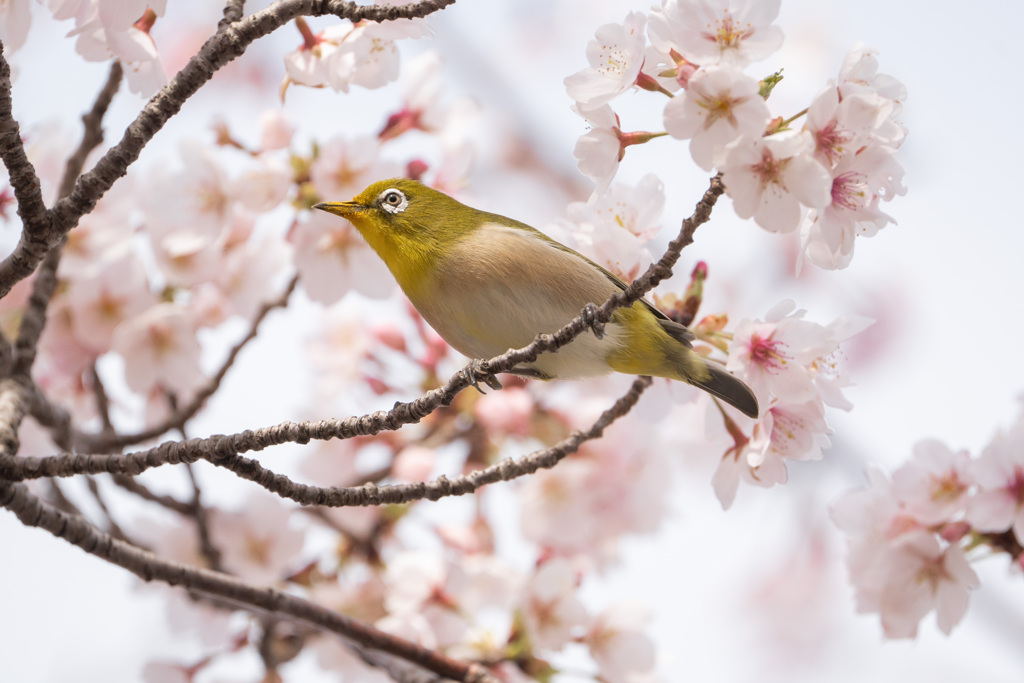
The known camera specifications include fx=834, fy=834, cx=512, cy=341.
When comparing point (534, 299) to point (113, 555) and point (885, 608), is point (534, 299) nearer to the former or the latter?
point (113, 555)

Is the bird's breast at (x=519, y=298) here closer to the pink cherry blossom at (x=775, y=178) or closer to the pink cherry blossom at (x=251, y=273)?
the pink cherry blossom at (x=775, y=178)

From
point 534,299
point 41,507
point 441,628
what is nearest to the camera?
point 41,507

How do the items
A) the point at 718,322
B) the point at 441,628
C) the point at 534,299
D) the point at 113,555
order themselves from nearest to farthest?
the point at 113,555, the point at 534,299, the point at 718,322, the point at 441,628

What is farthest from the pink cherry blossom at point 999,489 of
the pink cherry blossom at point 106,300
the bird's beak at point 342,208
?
the pink cherry blossom at point 106,300

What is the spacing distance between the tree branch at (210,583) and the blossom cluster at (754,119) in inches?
56.9

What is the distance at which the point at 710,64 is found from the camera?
5.31 feet

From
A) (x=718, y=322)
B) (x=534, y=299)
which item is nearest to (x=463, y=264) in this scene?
(x=534, y=299)

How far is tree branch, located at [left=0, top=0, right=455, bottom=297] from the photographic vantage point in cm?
163

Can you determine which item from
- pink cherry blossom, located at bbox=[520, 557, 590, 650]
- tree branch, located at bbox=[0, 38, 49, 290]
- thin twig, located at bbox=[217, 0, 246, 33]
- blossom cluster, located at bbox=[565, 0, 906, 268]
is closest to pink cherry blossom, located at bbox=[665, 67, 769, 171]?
blossom cluster, located at bbox=[565, 0, 906, 268]

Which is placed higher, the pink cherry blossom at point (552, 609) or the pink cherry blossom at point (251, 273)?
the pink cherry blossom at point (251, 273)

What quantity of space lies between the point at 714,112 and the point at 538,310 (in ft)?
2.77

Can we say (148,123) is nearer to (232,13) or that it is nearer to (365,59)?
(232,13)

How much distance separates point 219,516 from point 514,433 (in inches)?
50.7

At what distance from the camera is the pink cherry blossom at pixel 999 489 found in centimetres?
240
